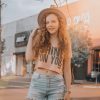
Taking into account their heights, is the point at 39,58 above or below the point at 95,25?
below

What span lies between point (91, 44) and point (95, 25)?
23 centimetres

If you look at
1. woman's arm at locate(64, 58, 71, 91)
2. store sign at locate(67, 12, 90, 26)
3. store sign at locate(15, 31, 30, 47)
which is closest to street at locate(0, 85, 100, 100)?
store sign at locate(15, 31, 30, 47)

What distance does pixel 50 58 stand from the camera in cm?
293

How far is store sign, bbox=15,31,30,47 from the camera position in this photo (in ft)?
14.5

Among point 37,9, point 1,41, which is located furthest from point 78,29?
point 1,41

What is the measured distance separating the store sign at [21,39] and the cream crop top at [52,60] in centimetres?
148

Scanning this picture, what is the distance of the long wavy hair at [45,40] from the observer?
9.61 feet

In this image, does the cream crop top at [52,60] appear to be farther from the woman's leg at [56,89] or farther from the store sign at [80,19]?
the store sign at [80,19]

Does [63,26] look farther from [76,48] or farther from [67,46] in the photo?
[76,48]

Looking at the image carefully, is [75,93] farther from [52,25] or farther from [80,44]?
[52,25]

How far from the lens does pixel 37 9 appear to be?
4586 millimetres

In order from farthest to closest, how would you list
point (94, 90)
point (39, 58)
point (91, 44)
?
point (94, 90) < point (91, 44) < point (39, 58)

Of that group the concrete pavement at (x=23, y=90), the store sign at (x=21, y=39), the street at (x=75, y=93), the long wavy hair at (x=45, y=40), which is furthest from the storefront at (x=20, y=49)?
the long wavy hair at (x=45, y=40)

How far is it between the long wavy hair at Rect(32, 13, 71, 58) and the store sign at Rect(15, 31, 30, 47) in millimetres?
1436
